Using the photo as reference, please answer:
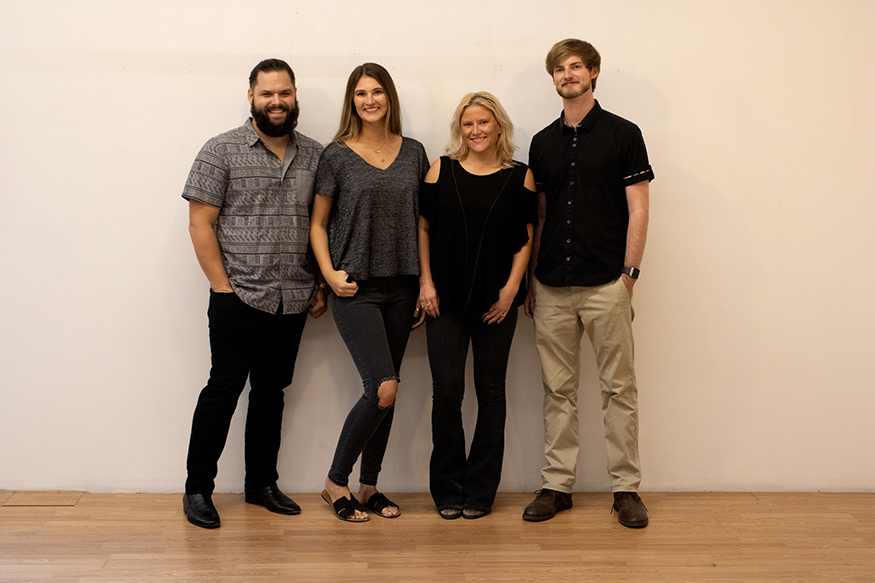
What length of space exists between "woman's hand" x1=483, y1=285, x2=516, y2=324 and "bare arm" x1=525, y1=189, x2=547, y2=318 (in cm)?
19

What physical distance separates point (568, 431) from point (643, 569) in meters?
0.66

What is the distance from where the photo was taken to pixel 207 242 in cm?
265

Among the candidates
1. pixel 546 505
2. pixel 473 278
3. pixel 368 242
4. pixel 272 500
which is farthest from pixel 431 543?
pixel 368 242

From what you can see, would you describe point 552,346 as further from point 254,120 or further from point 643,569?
point 254,120

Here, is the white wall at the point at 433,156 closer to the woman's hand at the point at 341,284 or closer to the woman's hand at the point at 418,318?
the woman's hand at the point at 418,318

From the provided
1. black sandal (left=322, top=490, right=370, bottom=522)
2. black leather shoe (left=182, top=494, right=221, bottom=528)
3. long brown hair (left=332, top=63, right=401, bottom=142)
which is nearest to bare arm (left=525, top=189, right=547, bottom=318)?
long brown hair (left=332, top=63, right=401, bottom=142)

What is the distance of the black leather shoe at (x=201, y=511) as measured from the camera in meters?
2.68

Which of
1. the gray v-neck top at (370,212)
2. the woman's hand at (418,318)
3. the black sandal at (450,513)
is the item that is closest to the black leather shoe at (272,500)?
the black sandal at (450,513)

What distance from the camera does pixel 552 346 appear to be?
9.37ft

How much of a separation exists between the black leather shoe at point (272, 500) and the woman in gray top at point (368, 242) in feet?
0.56

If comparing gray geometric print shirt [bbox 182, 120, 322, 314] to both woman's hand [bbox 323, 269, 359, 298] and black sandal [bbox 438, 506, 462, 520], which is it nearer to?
woman's hand [bbox 323, 269, 359, 298]

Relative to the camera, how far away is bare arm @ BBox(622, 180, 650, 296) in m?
2.70

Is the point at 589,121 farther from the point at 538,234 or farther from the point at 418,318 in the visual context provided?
the point at 418,318

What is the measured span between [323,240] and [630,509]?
1.62 metres
